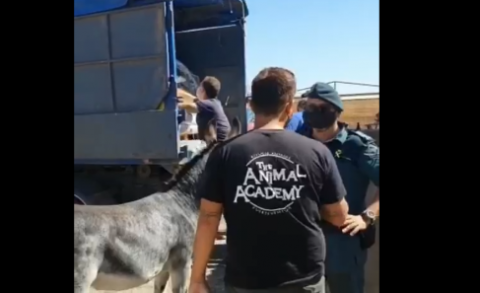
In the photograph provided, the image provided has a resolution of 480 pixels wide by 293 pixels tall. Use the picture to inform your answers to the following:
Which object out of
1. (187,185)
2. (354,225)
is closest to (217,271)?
(187,185)

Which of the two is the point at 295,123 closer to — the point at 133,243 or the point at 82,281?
the point at 133,243

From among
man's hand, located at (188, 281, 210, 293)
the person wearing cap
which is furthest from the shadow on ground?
man's hand, located at (188, 281, 210, 293)

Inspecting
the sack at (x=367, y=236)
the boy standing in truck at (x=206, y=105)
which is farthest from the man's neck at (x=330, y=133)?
the boy standing in truck at (x=206, y=105)

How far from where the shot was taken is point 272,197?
204 cm

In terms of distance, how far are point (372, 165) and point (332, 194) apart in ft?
1.76

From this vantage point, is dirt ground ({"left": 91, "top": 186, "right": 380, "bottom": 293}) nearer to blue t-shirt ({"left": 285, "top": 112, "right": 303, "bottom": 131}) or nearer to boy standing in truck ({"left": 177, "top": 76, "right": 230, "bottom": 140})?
blue t-shirt ({"left": 285, "top": 112, "right": 303, "bottom": 131})

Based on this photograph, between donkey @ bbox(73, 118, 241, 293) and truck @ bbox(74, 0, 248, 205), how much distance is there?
0.95 m

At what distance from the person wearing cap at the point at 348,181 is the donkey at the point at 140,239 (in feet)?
3.99

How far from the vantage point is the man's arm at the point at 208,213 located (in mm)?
2123

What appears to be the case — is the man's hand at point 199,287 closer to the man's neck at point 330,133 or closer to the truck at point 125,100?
the man's neck at point 330,133

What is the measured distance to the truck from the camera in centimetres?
461
